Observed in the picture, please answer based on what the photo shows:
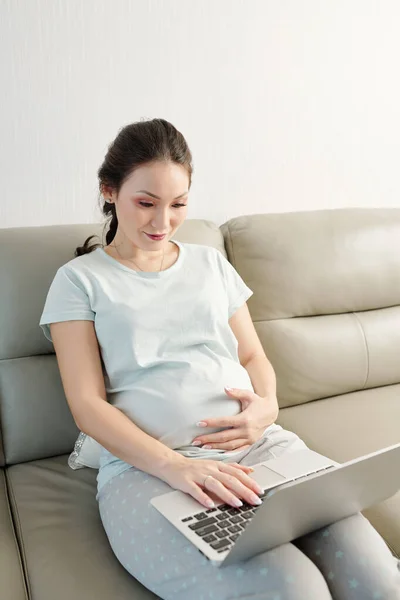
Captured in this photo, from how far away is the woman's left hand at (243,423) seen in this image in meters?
1.17

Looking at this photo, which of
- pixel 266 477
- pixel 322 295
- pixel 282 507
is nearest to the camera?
pixel 282 507

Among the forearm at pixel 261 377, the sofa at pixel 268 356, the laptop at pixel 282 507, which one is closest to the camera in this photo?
the laptop at pixel 282 507

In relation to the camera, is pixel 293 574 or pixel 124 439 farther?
pixel 124 439

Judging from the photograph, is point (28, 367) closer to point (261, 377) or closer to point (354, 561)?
point (261, 377)

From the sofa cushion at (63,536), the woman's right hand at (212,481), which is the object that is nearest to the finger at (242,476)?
the woman's right hand at (212,481)

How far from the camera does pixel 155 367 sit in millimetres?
1222

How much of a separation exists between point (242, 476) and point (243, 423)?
21 cm

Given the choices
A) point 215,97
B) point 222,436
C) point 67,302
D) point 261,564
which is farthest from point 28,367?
point 215,97

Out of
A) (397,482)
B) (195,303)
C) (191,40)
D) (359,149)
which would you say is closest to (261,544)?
(397,482)

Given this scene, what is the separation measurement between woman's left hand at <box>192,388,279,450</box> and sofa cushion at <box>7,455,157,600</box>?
0.26 meters

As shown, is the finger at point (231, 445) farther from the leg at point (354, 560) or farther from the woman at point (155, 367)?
the leg at point (354, 560)

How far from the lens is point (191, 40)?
1708mm

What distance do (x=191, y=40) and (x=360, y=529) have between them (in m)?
1.35

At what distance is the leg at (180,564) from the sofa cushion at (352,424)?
364 mm
